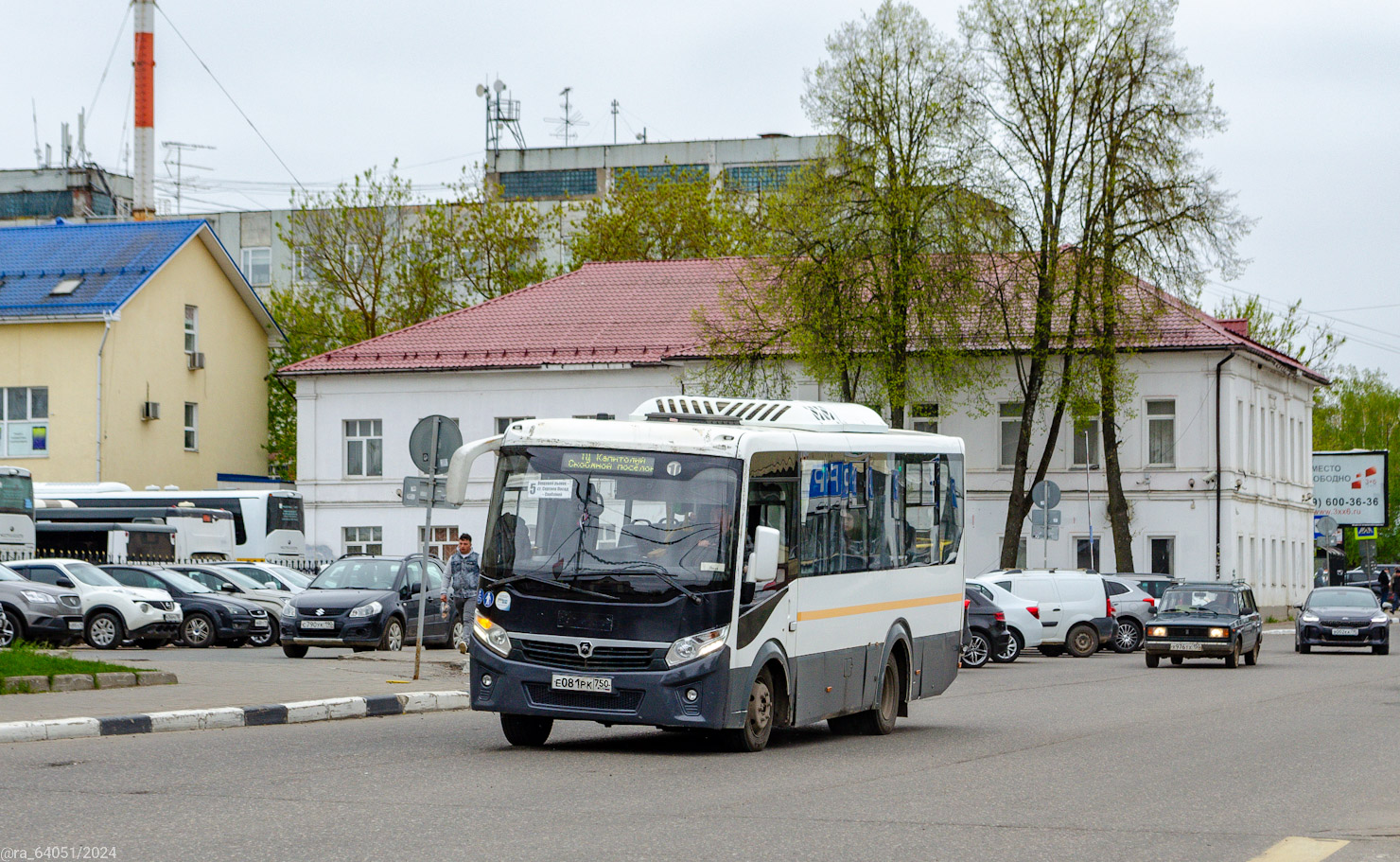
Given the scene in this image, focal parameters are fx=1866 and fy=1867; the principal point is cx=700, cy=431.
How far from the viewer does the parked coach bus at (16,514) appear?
128ft

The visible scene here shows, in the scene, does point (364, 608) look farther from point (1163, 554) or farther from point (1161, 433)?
point (1161, 433)

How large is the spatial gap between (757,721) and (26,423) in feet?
159

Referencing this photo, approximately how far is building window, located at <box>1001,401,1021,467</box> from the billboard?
23.0 m

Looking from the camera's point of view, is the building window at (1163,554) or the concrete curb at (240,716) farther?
the building window at (1163,554)

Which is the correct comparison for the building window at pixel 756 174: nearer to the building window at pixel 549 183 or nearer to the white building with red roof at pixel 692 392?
the building window at pixel 549 183

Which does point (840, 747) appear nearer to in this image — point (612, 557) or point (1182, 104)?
point (612, 557)

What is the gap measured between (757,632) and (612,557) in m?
1.25

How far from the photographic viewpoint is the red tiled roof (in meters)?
55.1

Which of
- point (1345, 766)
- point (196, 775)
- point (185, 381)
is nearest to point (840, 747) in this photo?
point (1345, 766)

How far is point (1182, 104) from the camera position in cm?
4875

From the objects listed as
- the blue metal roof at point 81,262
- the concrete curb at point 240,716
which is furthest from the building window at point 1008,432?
the concrete curb at point 240,716

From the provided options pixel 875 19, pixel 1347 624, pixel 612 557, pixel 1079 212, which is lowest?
pixel 1347 624

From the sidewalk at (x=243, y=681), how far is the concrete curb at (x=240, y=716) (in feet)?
1.07

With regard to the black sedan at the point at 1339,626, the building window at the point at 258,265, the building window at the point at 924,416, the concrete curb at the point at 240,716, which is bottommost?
the black sedan at the point at 1339,626
